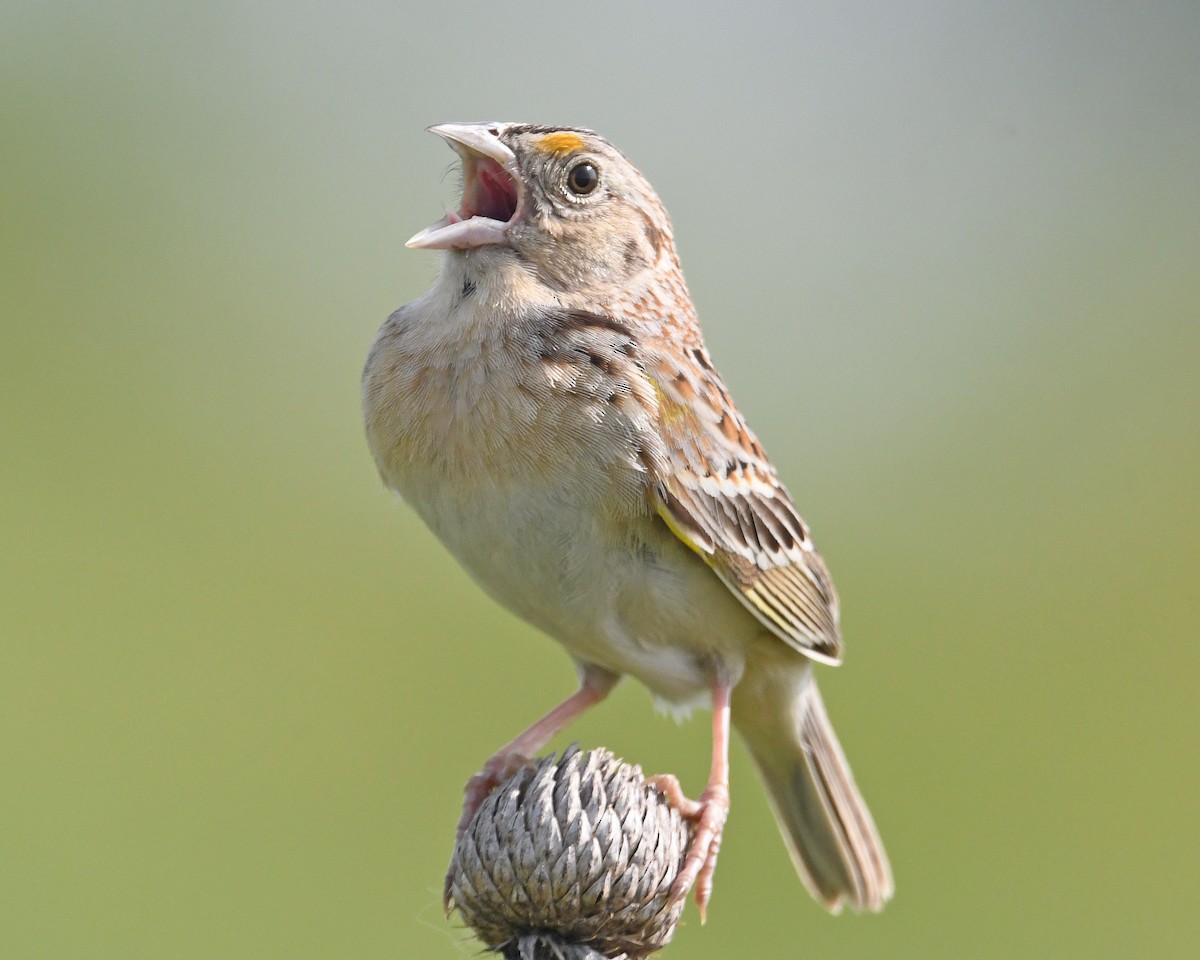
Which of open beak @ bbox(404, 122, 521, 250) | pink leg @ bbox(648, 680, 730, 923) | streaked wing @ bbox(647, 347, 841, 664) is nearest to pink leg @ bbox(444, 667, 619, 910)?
pink leg @ bbox(648, 680, 730, 923)

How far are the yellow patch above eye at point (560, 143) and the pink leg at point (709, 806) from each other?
136cm

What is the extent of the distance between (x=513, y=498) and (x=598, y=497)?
0.59 feet

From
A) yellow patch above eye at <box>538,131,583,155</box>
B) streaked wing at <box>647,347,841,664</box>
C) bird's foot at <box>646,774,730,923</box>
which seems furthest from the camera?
yellow patch above eye at <box>538,131,583,155</box>

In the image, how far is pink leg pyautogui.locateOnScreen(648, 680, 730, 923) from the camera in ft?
8.43

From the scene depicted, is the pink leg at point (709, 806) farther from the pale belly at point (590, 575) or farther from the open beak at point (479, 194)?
the open beak at point (479, 194)

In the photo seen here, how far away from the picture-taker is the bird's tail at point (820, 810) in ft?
13.0

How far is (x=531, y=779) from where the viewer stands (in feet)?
6.93

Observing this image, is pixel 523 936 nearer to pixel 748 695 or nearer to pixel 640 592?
pixel 640 592

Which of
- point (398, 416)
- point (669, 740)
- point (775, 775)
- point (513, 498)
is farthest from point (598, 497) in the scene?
point (669, 740)

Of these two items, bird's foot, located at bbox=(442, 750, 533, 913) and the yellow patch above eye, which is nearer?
bird's foot, located at bbox=(442, 750, 533, 913)

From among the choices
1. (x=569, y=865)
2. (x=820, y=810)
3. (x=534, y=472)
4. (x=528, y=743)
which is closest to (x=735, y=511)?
(x=534, y=472)

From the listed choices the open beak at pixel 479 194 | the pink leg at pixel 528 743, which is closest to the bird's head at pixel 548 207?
the open beak at pixel 479 194

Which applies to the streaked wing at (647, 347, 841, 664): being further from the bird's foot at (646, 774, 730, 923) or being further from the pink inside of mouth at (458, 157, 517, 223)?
the pink inside of mouth at (458, 157, 517, 223)

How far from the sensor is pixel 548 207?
129 inches
